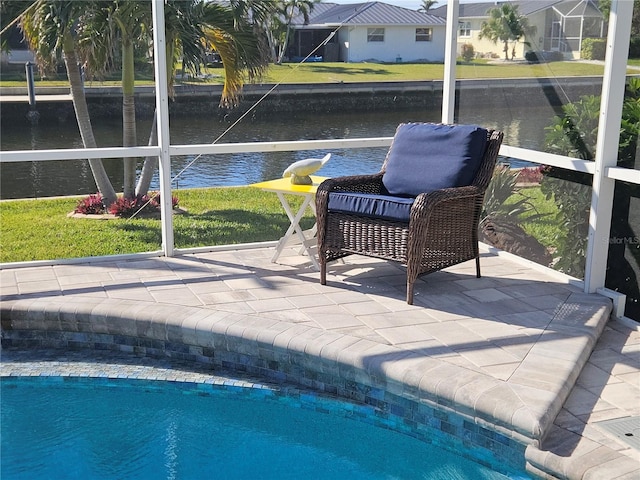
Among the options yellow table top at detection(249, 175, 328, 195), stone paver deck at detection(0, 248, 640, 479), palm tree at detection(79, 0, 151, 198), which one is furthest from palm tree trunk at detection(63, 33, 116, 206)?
yellow table top at detection(249, 175, 328, 195)

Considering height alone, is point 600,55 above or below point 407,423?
above

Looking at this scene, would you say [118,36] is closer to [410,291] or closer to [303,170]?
[303,170]

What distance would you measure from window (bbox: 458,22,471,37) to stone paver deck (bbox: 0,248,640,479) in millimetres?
1586

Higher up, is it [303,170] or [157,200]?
[303,170]

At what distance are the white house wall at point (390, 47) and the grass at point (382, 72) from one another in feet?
0.67

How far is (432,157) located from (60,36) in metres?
3.85

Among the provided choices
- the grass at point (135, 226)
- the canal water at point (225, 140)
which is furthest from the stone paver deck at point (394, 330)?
the grass at point (135, 226)

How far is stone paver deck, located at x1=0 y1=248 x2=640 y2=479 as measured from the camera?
2.89 meters

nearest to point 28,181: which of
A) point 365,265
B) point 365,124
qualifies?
point 365,124

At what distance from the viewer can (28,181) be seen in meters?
9.87

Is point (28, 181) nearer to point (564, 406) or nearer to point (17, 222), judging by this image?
point (17, 222)

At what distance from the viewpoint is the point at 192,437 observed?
3170 mm

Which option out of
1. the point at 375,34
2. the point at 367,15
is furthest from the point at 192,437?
the point at 375,34

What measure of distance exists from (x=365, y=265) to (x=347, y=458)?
6.59 ft
